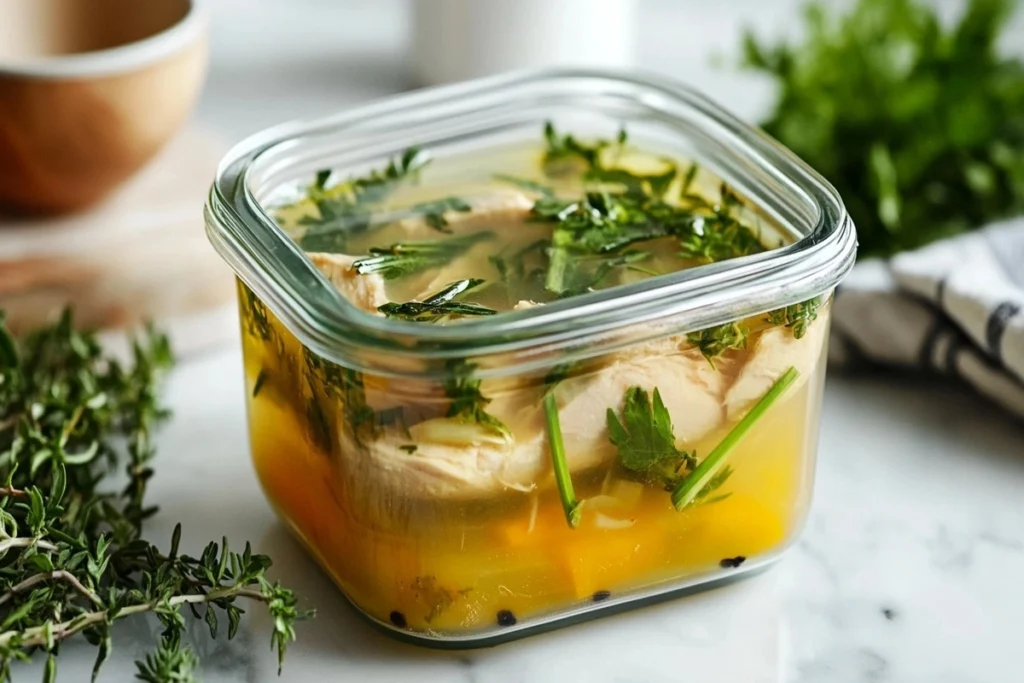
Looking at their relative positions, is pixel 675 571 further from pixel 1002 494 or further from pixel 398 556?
pixel 1002 494

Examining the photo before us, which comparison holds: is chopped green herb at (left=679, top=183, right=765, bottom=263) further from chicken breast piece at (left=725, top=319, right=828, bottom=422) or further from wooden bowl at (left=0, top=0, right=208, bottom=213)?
wooden bowl at (left=0, top=0, right=208, bottom=213)

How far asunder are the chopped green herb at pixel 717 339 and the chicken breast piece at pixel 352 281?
0.18m

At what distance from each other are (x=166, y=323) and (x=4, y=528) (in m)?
0.39

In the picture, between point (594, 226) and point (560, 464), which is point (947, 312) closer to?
point (594, 226)

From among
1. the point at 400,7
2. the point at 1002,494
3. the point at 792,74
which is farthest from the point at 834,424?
the point at 400,7

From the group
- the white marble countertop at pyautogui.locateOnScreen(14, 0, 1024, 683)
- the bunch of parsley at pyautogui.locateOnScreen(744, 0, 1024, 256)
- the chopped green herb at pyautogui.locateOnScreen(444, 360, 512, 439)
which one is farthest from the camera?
the bunch of parsley at pyautogui.locateOnScreen(744, 0, 1024, 256)

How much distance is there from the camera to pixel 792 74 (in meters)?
1.37

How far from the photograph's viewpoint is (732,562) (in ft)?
2.86

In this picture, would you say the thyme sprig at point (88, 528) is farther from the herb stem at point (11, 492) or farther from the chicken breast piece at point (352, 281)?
the chicken breast piece at point (352, 281)

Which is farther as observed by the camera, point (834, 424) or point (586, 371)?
point (834, 424)

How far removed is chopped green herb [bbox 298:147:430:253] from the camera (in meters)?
0.90

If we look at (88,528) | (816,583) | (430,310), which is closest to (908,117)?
(816,583)

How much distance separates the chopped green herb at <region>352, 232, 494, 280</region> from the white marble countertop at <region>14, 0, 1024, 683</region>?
0.22 m

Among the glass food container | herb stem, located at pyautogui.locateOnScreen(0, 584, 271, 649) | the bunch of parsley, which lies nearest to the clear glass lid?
the glass food container
